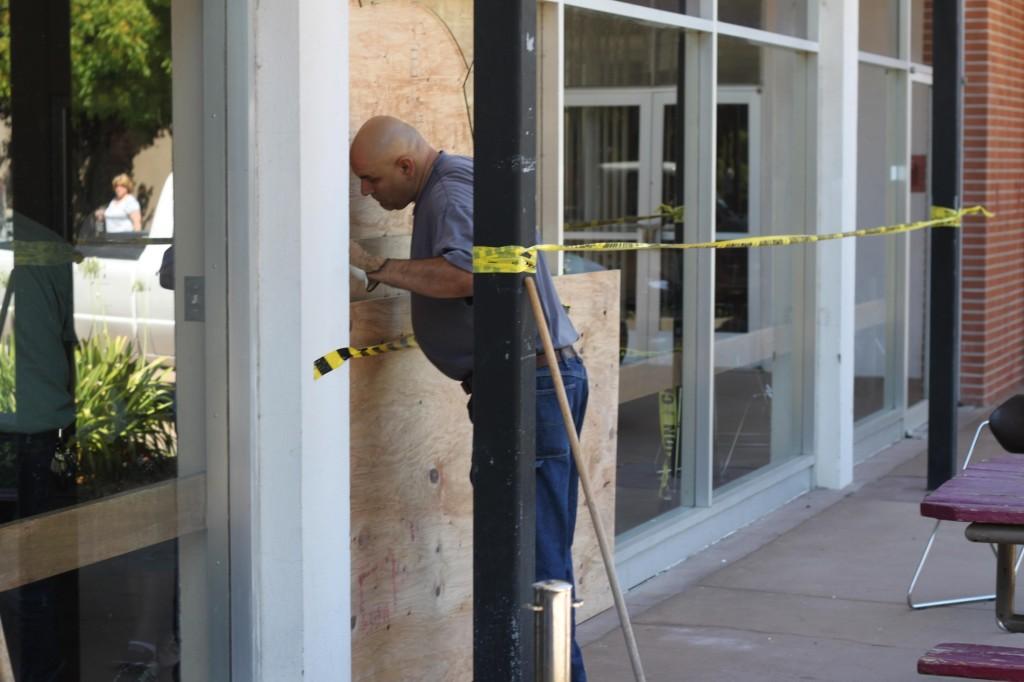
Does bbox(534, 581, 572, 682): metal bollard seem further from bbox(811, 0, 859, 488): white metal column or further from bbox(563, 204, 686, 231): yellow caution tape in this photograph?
bbox(811, 0, 859, 488): white metal column

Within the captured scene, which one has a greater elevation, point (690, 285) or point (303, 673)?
point (690, 285)

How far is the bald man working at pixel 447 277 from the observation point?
15.6 ft

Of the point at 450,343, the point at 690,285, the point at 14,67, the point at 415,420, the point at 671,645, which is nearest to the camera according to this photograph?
the point at 14,67

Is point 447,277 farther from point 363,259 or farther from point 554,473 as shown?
point 554,473

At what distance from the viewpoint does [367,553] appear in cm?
511

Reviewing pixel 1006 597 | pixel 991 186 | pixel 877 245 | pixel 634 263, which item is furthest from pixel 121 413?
pixel 991 186

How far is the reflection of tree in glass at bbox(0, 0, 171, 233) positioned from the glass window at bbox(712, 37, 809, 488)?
174 inches

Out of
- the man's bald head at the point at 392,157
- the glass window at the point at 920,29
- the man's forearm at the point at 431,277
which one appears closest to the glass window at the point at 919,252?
the glass window at the point at 920,29

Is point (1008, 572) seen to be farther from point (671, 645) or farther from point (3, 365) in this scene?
point (3, 365)

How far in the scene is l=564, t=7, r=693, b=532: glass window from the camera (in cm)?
693

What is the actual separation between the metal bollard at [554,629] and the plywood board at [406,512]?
1787mm

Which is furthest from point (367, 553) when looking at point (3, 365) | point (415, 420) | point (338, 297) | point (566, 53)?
point (566, 53)

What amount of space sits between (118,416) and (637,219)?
378cm

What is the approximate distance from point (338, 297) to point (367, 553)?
877 millimetres
